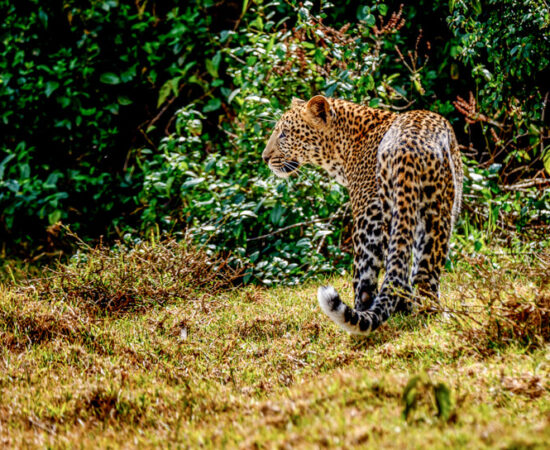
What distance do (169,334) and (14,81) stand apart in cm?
680

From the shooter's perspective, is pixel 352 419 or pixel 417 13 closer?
pixel 352 419

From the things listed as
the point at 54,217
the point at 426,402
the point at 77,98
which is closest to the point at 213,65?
the point at 77,98

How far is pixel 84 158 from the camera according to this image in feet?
35.4

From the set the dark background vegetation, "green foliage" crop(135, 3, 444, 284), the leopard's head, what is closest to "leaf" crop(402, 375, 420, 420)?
the dark background vegetation

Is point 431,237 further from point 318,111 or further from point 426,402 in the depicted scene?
point 426,402

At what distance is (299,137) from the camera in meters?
6.61

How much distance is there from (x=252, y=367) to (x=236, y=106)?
542 cm

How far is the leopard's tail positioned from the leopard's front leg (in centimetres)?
53

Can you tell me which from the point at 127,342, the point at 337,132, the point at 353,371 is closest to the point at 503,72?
the point at 337,132

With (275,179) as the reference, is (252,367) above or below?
below

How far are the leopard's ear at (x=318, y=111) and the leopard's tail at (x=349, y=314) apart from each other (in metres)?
2.19

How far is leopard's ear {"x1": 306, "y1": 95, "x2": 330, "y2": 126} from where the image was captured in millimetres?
6344

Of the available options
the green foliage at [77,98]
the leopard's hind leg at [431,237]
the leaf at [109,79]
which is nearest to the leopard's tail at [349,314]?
the leopard's hind leg at [431,237]

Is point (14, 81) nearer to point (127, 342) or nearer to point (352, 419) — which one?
point (127, 342)
